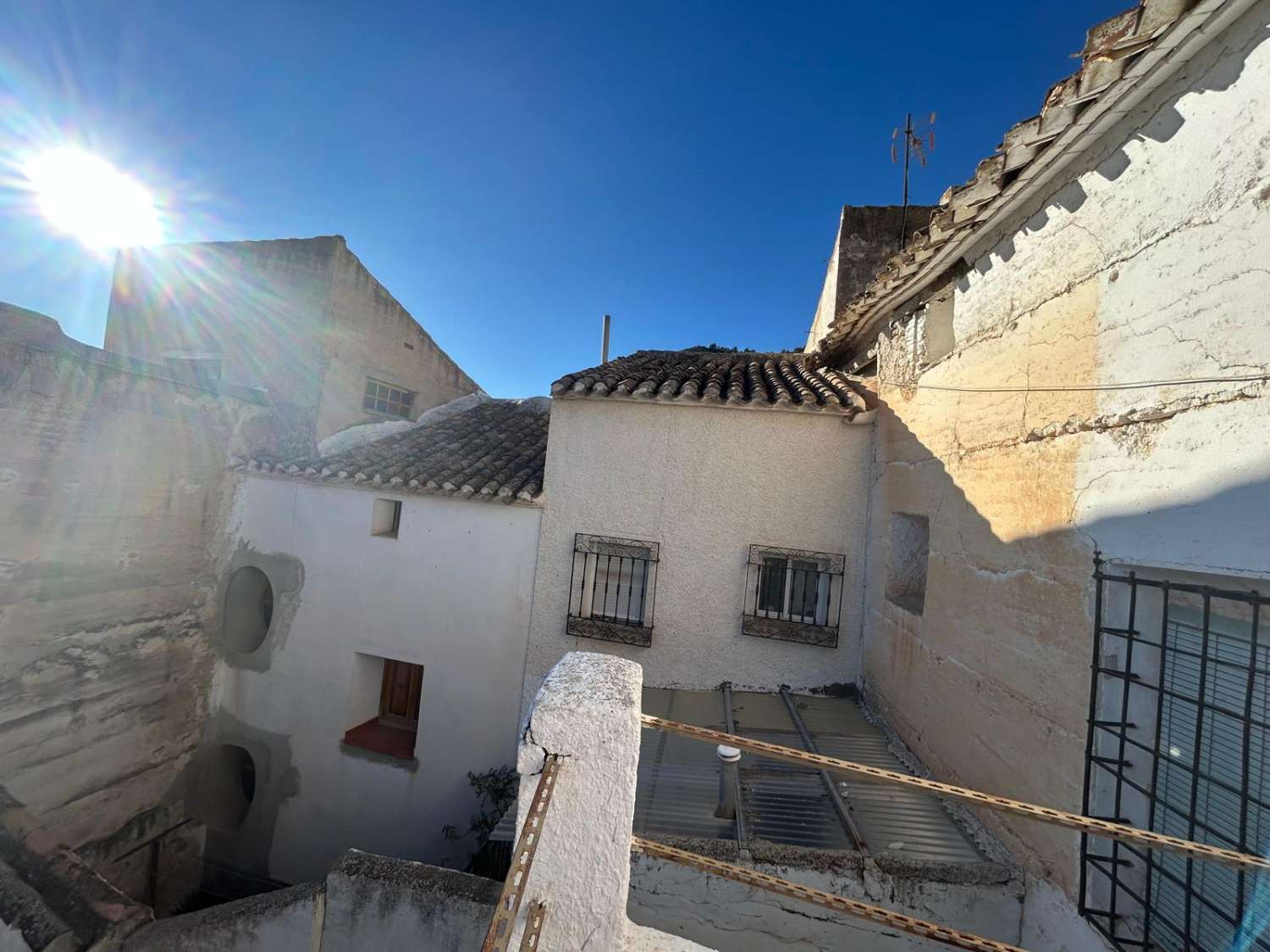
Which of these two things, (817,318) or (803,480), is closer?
(803,480)

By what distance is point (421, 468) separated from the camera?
700 centimetres

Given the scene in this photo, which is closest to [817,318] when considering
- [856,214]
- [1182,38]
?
[856,214]

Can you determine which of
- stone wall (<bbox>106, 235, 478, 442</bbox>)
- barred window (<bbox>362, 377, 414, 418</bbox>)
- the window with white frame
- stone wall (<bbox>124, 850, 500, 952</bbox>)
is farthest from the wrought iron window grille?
barred window (<bbox>362, 377, 414, 418</bbox>)

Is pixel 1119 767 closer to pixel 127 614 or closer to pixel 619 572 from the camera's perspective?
pixel 619 572

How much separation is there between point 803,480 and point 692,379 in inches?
71.2

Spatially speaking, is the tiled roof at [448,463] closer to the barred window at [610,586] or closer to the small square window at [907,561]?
the barred window at [610,586]

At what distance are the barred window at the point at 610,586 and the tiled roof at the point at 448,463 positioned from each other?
1.01m

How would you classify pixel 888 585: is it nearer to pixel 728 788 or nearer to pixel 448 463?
pixel 728 788

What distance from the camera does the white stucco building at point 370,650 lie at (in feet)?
21.0

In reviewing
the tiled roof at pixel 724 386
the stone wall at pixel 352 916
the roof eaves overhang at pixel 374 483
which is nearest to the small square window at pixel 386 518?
the roof eaves overhang at pixel 374 483

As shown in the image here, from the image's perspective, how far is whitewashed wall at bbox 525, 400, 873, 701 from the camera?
5.88 m

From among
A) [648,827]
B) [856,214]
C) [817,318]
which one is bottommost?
[648,827]

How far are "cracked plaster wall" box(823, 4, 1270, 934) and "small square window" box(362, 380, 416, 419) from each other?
9.01 meters

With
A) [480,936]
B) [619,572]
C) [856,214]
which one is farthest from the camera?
[856,214]
